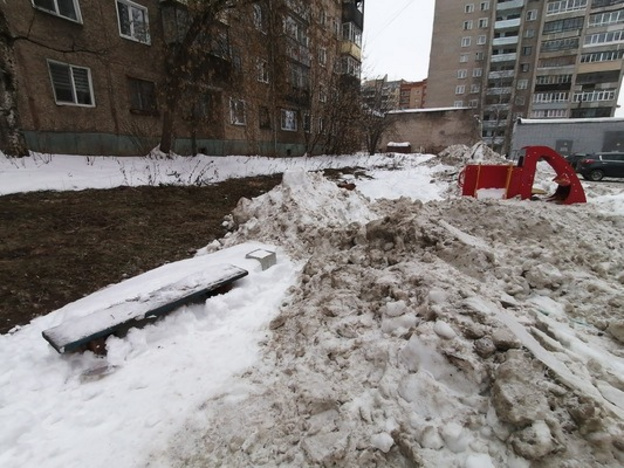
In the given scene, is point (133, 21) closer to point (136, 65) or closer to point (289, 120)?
point (136, 65)

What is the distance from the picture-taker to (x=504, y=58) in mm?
41781

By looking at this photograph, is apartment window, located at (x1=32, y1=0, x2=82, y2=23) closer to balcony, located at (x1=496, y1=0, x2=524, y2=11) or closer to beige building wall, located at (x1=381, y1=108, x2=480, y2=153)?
beige building wall, located at (x1=381, y1=108, x2=480, y2=153)

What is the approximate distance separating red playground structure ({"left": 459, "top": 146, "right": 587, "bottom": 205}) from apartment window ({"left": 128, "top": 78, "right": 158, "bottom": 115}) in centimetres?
1207

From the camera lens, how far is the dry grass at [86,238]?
320cm

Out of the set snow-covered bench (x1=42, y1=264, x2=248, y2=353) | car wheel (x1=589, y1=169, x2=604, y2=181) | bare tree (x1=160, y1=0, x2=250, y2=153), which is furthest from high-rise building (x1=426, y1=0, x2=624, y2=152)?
Answer: snow-covered bench (x1=42, y1=264, x2=248, y2=353)

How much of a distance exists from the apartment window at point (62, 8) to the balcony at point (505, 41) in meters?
50.2

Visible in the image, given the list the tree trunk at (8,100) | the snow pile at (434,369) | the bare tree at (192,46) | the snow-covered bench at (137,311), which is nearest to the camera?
the snow pile at (434,369)

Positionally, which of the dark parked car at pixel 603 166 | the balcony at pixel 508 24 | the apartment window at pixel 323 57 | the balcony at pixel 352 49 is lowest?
the dark parked car at pixel 603 166

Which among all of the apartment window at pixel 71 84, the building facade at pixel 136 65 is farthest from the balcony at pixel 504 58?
the apartment window at pixel 71 84

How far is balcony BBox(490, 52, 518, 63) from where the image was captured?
136 ft

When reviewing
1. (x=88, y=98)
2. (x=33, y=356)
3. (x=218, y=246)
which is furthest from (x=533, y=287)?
(x=88, y=98)

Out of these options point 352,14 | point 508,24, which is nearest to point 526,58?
point 508,24

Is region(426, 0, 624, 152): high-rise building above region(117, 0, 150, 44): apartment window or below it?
above

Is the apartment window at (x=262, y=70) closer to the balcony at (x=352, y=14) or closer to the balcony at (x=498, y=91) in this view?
the balcony at (x=352, y=14)
